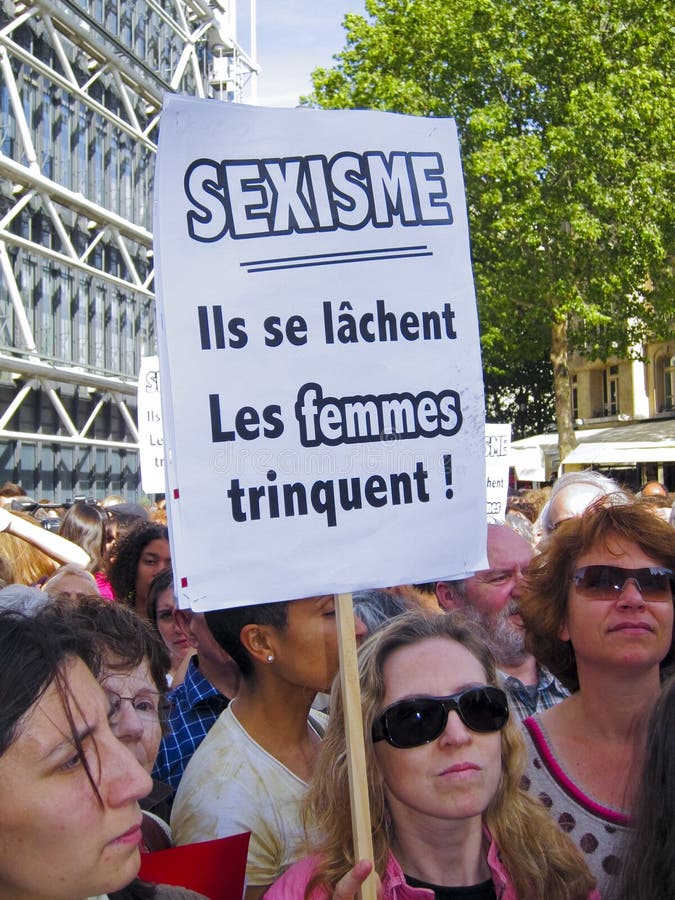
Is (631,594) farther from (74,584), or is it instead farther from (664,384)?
(664,384)

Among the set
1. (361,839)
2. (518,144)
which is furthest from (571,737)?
(518,144)

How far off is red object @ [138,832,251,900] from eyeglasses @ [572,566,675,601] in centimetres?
106

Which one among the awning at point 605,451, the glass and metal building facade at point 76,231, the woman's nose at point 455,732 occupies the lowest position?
the awning at point 605,451

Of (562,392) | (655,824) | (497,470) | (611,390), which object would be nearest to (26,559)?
(655,824)

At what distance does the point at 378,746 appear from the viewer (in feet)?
7.36

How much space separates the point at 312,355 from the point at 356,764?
0.85 metres

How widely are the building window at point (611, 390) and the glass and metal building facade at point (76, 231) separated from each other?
17829 millimetres

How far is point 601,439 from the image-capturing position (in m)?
33.6

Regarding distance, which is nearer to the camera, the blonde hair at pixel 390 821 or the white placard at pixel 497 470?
the blonde hair at pixel 390 821

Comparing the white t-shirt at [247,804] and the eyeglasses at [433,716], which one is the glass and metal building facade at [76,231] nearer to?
the white t-shirt at [247,804]

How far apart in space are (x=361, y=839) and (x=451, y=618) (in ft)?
1.73

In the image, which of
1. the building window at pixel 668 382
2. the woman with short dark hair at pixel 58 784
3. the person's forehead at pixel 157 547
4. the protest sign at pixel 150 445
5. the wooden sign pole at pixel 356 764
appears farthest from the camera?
the building window at pixel 668 382

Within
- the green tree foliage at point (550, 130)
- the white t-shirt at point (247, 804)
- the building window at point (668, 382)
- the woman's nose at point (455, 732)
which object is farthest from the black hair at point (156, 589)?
the building window at point (668, 382)

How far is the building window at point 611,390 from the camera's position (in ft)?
138
